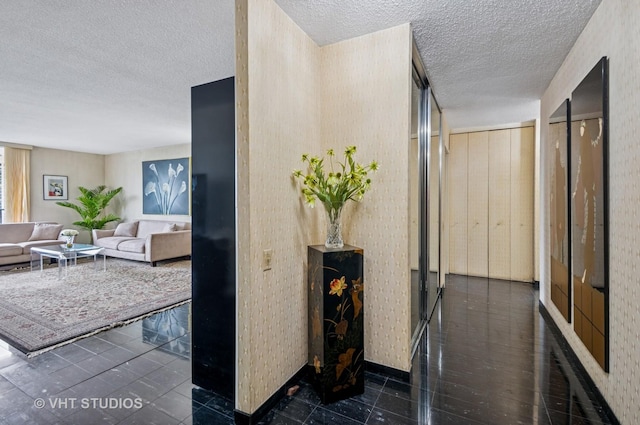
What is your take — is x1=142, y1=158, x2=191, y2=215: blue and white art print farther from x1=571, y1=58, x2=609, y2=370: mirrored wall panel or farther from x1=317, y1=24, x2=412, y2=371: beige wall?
x1=571, y1=58, x2=609, y2=370: mirrored wall panel

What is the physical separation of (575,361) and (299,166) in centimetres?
269

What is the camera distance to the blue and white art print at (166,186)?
737cm

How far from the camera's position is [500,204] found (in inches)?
209

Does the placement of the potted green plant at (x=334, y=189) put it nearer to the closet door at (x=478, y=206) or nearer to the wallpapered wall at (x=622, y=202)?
the wallpapered wall at (x=622, y=202)

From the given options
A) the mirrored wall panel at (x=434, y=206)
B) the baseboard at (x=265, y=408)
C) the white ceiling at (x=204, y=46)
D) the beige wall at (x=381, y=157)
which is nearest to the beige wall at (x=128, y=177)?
the white ceiling at (x=204, y=46)

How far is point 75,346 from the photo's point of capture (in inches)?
111

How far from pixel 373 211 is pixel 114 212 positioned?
29.0 feet

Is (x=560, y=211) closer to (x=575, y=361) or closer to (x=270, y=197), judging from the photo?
(x=575, y=361)

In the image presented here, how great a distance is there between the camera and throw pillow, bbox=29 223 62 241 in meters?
6.66

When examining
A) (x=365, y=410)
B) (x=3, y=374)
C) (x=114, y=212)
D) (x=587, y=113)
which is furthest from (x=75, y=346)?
(x=114, y=212)

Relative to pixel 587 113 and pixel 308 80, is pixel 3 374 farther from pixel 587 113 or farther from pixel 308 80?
pixel 587 113

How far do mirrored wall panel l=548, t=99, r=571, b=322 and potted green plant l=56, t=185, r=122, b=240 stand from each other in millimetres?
9241

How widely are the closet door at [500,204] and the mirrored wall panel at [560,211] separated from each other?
1.98 m

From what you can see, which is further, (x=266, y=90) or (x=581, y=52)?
(x=581, y=52)
